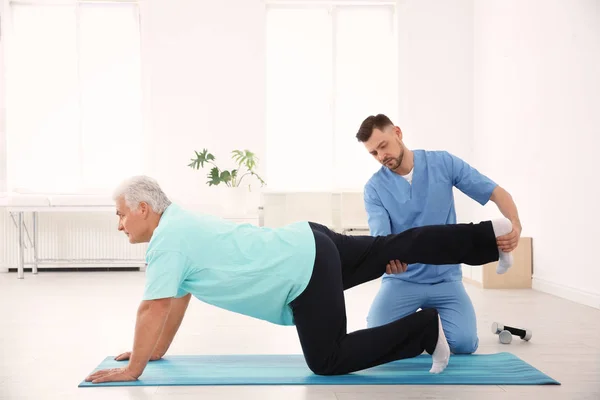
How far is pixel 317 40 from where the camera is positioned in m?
6.88

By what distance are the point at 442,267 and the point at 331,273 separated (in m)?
0.78

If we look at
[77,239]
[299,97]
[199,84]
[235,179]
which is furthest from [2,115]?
[299,97]

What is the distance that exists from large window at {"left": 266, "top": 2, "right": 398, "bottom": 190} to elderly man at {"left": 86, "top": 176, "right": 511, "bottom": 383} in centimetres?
467

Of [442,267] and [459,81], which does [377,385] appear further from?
[459,81]

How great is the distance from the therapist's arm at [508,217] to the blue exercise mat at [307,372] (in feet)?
1.37

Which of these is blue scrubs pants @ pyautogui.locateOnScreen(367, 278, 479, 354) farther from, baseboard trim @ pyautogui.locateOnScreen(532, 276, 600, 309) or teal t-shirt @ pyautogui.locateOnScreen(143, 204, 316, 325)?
baseboard trim @ pyautogui.locateOnScreen(532, 276, 600, 309)

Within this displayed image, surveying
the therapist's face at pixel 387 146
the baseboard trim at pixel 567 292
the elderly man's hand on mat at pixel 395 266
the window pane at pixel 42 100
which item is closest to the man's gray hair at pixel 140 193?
the elderly man's hand on mat at pixel 395 266

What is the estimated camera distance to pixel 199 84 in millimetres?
6633

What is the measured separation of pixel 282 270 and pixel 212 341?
3.55 feet

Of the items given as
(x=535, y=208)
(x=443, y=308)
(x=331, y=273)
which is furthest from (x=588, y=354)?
(x=535, y=208)

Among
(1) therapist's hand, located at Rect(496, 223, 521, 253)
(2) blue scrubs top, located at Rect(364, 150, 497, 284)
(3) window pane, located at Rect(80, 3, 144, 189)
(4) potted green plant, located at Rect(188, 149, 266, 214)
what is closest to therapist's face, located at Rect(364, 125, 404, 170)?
(2) blue scrubs top, located at Rect(364, 150, 497, 284)

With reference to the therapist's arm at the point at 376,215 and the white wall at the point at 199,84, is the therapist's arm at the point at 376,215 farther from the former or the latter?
the white wall at the point at 199,84

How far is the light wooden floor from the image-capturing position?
1.98 meters

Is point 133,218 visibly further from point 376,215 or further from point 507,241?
point 507,241
